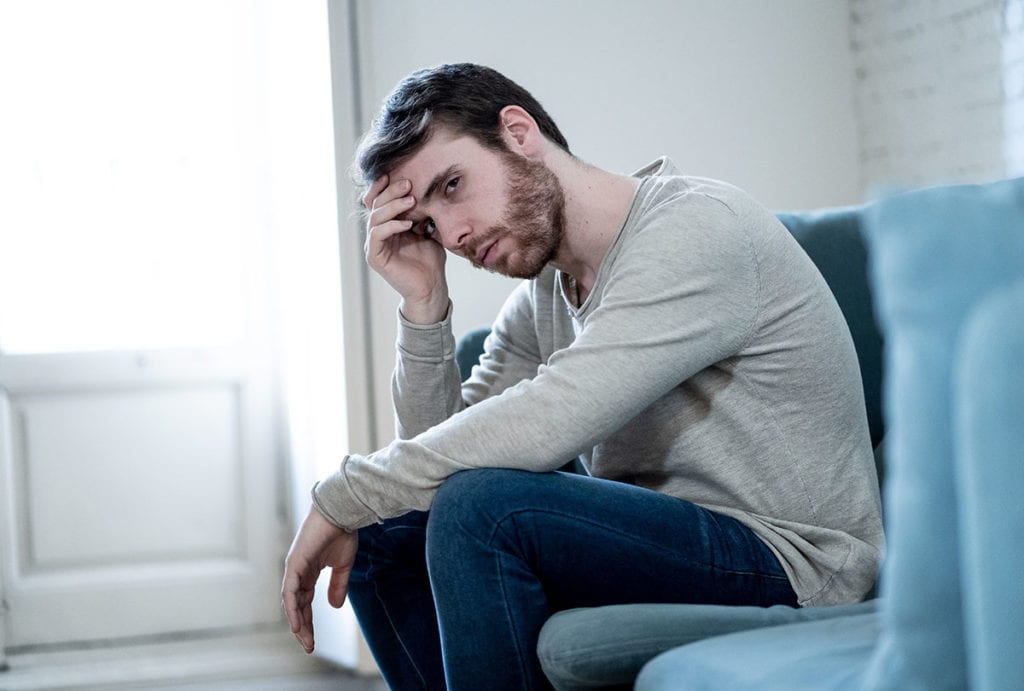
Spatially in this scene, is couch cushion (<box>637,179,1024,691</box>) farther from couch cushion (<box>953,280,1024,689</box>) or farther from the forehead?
the forehead

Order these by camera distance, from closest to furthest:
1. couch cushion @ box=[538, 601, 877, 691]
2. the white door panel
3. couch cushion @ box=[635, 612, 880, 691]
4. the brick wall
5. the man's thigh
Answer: couch cushion @ box=[635, 612, 880, 691] → couch cushion @ box=[538, 601, 877, 691] → the man's thigh → the brick wall → the white door panel

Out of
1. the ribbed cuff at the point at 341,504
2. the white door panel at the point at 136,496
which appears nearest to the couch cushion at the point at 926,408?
the ribbed cuff at the point at 341,504

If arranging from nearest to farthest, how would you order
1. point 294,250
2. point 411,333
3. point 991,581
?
point 991,581 < point 411,333 < point 294,250

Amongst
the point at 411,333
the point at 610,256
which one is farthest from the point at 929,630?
the point at 411,333

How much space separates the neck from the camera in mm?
1609

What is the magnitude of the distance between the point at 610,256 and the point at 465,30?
148 cm

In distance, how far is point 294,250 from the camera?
10.1 ft

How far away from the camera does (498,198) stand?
5.34 ft

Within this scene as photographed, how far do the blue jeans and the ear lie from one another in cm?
51

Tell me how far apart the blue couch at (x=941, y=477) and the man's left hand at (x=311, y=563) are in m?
0.54

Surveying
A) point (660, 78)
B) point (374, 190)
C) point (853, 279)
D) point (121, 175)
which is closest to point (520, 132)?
point (374, 190)

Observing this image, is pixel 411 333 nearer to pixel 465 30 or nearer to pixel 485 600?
pixel 485 600

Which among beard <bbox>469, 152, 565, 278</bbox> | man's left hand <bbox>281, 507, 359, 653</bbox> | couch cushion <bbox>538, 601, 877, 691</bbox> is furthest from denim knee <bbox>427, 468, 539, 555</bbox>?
beard <bbox>469, 152, 565, 278</bbox>

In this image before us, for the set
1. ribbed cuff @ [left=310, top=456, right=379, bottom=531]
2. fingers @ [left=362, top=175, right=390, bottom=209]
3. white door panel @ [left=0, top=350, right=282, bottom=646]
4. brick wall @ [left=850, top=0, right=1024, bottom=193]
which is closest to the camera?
ribbed cuff @ [left=310, top=456, right=379, bottom=531]
